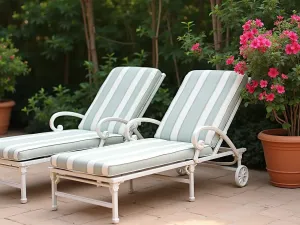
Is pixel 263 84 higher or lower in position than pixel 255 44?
lower

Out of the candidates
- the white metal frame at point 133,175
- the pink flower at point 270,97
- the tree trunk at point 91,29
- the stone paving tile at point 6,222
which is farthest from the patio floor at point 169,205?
the tree trunk at point 91,29

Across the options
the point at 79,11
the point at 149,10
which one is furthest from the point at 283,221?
the point at 79,11

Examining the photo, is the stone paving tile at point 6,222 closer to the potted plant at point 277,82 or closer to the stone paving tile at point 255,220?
the stone paving tile at point 255,220

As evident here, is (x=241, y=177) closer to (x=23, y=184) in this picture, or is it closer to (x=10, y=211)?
(x=23, y=184)

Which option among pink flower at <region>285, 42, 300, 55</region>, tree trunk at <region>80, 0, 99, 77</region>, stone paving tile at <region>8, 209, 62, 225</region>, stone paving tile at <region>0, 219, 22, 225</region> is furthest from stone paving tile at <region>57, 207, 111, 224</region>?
tree trunk at <region>80, 0, 99, 77</region>

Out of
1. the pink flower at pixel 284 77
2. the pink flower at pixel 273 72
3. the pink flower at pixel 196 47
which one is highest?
the pink flower at pixel 196 47

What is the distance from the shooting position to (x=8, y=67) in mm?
8711

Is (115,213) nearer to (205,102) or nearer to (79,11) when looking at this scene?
(205,102)

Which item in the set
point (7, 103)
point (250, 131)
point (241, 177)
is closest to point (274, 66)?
point (241, 177)

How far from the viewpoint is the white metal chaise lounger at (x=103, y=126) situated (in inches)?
206

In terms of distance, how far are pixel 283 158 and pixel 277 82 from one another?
722mm

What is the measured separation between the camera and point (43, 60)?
9703 millimetres

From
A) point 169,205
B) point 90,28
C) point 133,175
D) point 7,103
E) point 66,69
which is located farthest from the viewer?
point 66,69

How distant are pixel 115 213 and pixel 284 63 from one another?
6.67 ft
